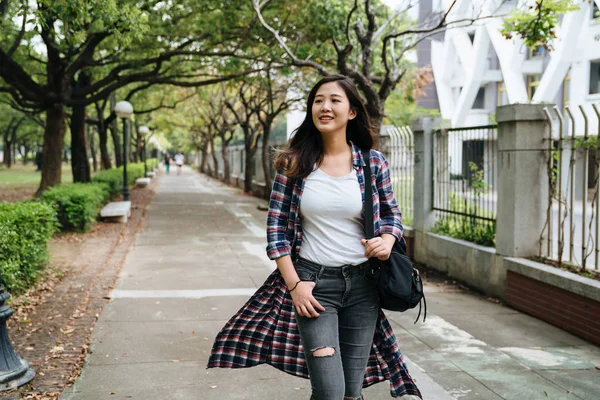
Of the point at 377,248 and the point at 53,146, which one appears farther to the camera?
the point at 53,146

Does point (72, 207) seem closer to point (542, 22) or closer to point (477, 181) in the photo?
point (477, 181)

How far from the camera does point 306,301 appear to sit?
261 cm

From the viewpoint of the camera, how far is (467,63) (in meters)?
35.8

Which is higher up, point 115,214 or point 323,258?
point 323,258

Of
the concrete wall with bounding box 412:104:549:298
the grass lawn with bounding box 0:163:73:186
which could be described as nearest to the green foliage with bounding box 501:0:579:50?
the concrete wall with bounding box 412:104:549:298

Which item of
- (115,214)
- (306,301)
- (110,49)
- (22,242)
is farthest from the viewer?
(110,49)

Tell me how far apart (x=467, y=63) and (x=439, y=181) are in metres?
28.1

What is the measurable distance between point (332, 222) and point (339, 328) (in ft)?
1.61

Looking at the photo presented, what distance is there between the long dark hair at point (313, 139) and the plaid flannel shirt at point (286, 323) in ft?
0.19

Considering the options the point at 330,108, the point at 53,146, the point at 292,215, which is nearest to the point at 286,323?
the point at 292,215

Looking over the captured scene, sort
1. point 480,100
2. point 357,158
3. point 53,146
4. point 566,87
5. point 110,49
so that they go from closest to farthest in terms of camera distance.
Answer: point 357,158 → point 53,146 → point 110,49 → point 566,87 → point 480,100

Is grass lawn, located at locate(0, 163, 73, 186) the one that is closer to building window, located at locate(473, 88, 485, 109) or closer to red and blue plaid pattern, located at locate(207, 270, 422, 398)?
building window, located at locate(473, 88, 485, 109)

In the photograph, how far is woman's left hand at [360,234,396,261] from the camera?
2.64m

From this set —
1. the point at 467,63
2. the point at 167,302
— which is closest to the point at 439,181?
the point at 167,302
